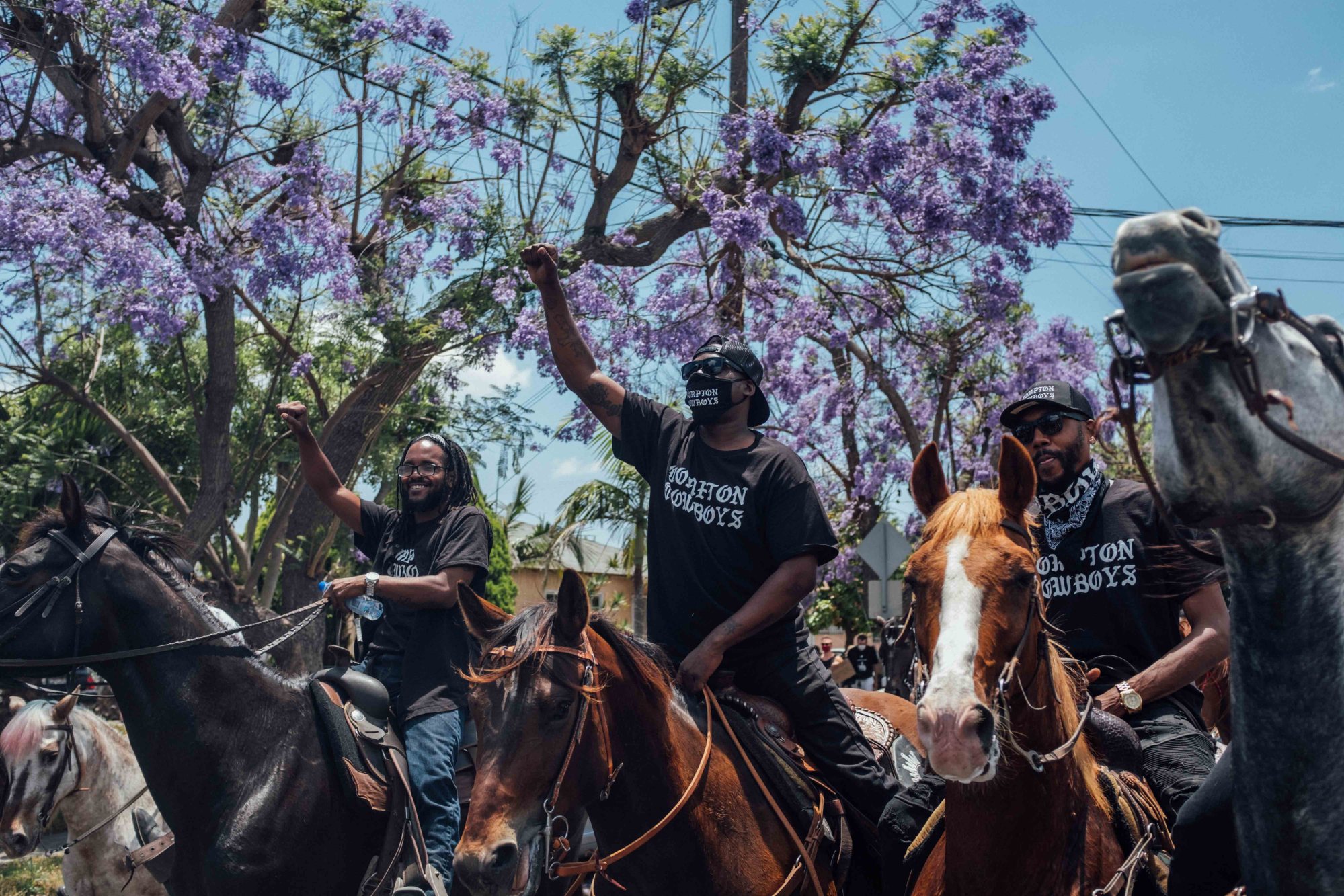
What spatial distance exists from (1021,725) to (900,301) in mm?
11490

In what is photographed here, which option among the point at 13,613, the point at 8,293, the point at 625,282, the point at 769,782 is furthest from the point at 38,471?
the point at 769,782

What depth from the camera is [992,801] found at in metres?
3.23

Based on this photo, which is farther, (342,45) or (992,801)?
(342,45)

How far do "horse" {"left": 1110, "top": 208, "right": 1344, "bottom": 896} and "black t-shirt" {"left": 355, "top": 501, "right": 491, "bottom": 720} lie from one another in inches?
151

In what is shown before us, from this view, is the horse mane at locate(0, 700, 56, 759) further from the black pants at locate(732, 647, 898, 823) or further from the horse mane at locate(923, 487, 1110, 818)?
the horse mane at locate(923, 487, 1110, 818)

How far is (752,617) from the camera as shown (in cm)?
416

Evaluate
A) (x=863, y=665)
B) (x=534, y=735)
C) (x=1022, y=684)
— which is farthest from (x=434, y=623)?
(x=863, y=665)

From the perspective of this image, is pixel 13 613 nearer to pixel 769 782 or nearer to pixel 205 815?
pixel 205 815

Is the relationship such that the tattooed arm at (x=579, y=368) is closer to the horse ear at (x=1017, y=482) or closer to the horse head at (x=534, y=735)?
the horse head at (x=534, y=735)

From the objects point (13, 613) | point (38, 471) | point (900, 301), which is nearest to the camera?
point (13, 613)

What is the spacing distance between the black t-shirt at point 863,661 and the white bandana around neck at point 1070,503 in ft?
53.9

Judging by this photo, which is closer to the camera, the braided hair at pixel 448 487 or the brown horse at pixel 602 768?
the brown horse at pixel 602 768

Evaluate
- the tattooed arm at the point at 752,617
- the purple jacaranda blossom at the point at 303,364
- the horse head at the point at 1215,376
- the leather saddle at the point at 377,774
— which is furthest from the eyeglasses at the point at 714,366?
the purple jacaranda blossom at the point at 303,364

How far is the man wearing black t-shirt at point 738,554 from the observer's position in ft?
14.2
